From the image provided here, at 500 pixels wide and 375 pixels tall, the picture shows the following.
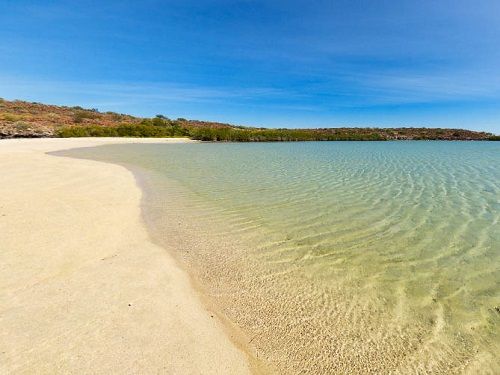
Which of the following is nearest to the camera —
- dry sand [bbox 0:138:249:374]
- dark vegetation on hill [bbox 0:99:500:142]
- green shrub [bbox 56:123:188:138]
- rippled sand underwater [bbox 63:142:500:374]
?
dry sand [bbox 0:138:249:374]

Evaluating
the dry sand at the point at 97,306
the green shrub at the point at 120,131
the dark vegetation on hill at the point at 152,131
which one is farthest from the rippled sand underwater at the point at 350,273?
the dark vegetation on hill at the point at 152,131

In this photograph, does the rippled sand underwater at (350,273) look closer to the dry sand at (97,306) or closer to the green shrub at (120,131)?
the dry sand at (97,306)

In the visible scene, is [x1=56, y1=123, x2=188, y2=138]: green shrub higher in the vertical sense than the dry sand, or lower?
higher

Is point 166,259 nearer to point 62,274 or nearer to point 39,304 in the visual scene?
point 62,274

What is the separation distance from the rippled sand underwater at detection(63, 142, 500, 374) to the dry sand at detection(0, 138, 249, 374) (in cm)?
41

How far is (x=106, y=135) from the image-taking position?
51156 millimetres

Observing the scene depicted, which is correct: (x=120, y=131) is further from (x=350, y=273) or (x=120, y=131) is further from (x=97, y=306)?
(x=350, y=273)

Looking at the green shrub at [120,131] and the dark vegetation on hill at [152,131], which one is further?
the green shrub at [120,131]

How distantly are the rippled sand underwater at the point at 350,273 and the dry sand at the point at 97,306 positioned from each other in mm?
409

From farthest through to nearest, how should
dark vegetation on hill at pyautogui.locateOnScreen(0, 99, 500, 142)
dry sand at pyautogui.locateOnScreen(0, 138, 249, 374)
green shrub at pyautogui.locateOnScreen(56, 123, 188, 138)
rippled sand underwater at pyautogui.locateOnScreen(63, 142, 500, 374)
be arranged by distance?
green shrub at pyautogui.locateOnScreen(56, 123, 188, 138) → dark vegetation on hill at pyautogui.locateOnScreen(0, 99, 500, 142) → rippled sand underwater at pyautogui.locateOnScreen(63, 142, 500, 374) → dry sand at pyautogui.locateOnScreen(0, 138, 249, 374)

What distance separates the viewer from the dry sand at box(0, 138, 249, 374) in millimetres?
2551

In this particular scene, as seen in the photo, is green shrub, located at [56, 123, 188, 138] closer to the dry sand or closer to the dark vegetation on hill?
the dark vegetation on hill

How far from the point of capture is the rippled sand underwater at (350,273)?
2.82m

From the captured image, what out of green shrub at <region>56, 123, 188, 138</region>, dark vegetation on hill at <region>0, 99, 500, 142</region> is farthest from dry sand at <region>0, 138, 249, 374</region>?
dark vegetation on hill at <region>0, 99, 500, 142</region>
